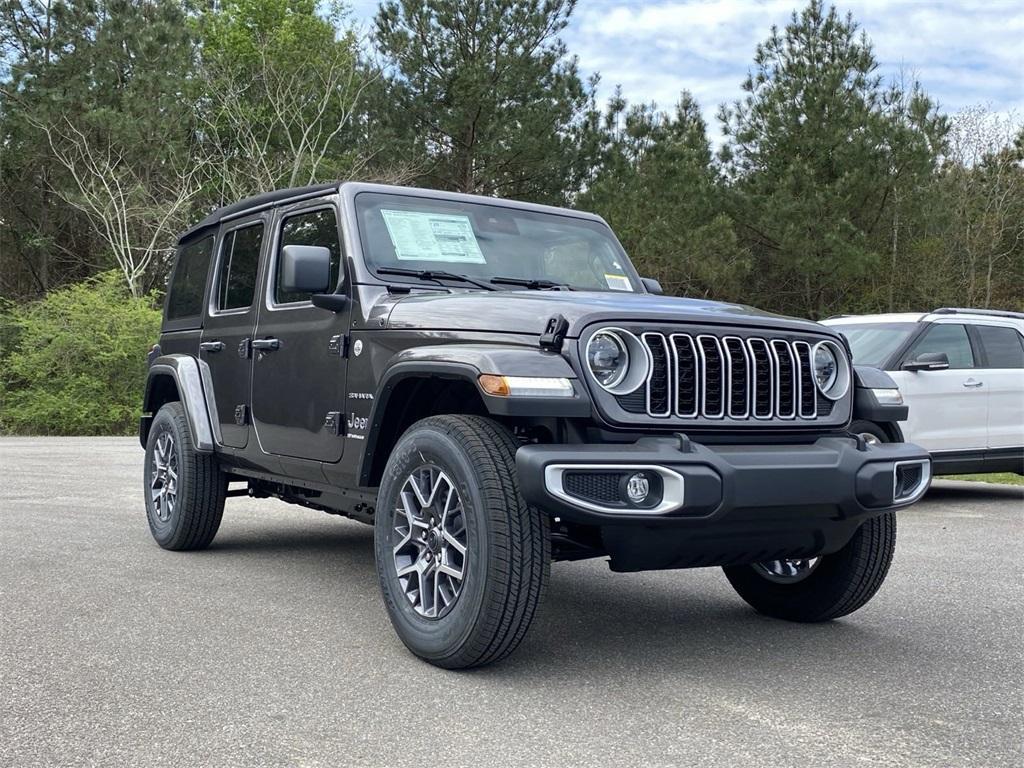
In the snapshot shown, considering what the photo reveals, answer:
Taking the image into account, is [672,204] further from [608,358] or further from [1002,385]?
[608,358]

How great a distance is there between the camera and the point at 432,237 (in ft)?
17.9

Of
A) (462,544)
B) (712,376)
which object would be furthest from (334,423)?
(712,376)

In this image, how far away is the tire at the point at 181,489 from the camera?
6.71m

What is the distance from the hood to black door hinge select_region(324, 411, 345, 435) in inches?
23.2

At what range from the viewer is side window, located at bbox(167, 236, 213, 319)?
712 centimetres

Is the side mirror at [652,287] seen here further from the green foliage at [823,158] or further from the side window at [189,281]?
the green foliage at [823,158]

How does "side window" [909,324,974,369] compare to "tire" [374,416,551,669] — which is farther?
"side window" [909,324,974,369]

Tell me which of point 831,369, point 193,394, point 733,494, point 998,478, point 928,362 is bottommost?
point 998,478

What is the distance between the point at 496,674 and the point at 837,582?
1699 millimetres

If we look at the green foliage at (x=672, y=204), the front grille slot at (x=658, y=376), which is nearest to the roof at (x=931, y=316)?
the front grille slot at (x=658, y=376)

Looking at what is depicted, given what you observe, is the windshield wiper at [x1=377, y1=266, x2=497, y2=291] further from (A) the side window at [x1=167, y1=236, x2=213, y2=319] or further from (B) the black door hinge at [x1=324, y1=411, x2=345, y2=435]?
(A) the side window at [x1=167, y1=236, x2=213, y2=319]

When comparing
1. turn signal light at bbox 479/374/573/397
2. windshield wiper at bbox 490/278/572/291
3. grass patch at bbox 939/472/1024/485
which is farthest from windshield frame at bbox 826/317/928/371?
turn signal light at bbox 479/374/573/397

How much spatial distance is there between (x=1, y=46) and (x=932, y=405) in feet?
97.5

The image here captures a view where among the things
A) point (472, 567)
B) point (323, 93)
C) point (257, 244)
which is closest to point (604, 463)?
point (472, 567)
